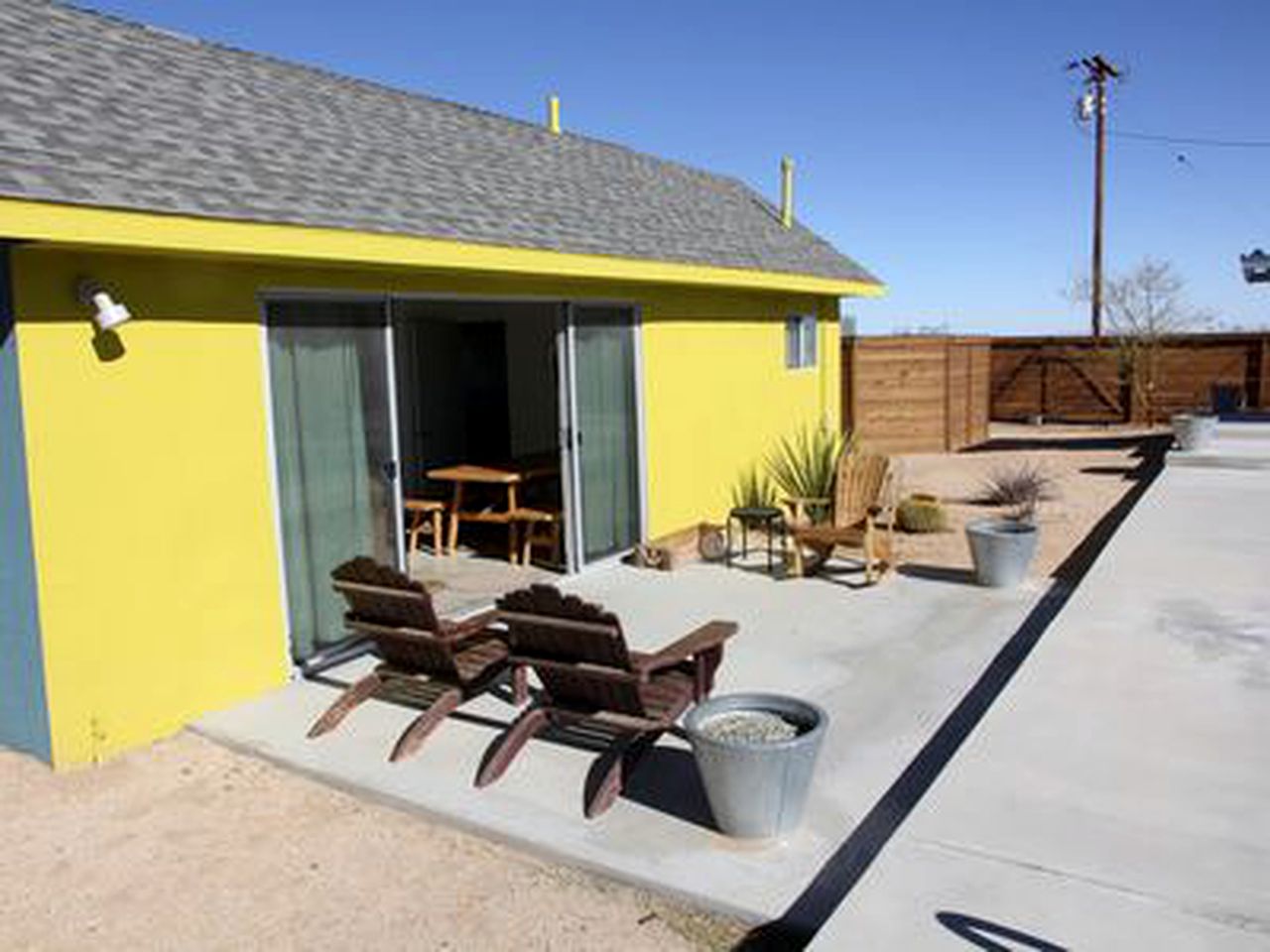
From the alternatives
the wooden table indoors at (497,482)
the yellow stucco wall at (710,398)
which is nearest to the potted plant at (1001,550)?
→ the yellow stucco wall at (710,398)

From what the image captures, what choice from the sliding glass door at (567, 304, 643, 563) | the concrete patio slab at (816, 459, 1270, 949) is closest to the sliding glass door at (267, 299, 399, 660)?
the sliding glass door at (567, 304, 643, 563)

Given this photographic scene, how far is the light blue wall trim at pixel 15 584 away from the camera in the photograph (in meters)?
4.95

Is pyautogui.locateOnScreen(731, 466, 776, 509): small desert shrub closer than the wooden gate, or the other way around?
pyautogui.locateOnScreen(731, 466, 776, 509): small desert shrub

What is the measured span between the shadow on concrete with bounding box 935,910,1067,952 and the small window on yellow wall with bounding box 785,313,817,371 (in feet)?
32.5

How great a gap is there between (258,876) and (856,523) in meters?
6.42

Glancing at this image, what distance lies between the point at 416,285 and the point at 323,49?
7.42 metres

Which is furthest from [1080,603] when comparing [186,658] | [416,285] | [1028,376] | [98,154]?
[1028,376]

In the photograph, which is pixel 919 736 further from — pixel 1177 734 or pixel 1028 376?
pixel 1028 376

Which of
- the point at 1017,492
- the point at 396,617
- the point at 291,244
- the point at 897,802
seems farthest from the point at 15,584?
the point at 1017,492

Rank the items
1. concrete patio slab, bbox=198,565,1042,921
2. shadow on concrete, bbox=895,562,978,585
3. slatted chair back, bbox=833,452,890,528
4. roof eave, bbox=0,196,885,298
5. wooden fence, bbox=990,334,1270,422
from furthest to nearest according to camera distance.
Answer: wooden fence, bbox=990,334,1270,422
slatted chair back, bbox=833,452,890,528
shadow on concrete, bbox=895,562,978,585
roof eave, bbox=0,196,885,298
concrete patio slab, bbox=198,565,1042,921

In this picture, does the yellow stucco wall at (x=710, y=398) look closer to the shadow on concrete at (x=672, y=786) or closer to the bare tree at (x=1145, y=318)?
the shadow on concrete at (x=672, y=786)

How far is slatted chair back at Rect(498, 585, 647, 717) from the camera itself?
464 cm

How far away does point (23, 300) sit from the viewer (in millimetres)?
4949

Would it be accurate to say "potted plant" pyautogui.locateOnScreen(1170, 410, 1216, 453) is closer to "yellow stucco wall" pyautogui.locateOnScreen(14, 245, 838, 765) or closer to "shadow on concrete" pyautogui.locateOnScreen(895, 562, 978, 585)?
"shadow on concrete" pyautogui.locateOnScreen(895, 562, 978, 585)
